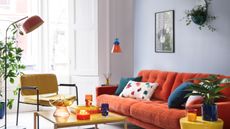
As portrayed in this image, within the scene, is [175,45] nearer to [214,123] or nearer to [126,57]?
[126,57]

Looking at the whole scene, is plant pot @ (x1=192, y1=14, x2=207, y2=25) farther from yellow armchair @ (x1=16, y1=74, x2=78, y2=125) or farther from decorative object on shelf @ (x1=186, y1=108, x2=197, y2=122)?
yellow armchair @ (x1=16, y1=74, x2=78, y2=125)

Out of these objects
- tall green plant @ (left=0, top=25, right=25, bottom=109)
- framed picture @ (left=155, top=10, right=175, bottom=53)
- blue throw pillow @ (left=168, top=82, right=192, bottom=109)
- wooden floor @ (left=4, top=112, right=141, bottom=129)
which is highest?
framed picture @ (left=155, top=10, right=175, bottom=53)

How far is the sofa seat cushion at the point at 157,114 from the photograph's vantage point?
3.57 meters

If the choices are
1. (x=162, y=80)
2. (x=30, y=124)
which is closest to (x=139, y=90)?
(x=162, y=80)

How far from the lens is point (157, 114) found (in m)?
3.87

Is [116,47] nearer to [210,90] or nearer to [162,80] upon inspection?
[162,80]

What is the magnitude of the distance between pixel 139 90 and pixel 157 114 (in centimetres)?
108

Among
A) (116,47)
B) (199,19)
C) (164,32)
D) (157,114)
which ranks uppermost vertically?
(199,19)

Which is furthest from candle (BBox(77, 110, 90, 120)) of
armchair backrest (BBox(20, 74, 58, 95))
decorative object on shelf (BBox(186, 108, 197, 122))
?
armchair backrest (BBox(20, 74, 58, 95))

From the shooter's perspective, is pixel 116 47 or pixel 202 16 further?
pixel 116 47

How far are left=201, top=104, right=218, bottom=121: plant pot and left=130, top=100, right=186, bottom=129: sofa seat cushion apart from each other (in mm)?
321

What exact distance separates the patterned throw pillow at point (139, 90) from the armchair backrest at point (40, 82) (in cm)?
113

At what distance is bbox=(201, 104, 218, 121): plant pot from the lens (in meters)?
3.20

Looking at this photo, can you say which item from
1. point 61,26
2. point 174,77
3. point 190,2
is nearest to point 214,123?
point 174,77
